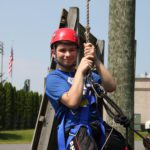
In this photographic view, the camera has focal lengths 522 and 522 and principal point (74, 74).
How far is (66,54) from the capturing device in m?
3.65

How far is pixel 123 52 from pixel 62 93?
2100mm

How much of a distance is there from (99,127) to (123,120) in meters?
0.20

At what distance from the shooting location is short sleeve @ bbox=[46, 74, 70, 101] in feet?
11.8

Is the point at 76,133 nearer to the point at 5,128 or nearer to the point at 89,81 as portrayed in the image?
the point at 89,81

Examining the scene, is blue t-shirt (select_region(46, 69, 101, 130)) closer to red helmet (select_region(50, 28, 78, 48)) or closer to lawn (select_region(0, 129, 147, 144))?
red helmet (select_region(50, 28, 78, 48))

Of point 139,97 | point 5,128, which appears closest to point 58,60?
point 5,128

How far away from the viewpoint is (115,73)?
18.1ft

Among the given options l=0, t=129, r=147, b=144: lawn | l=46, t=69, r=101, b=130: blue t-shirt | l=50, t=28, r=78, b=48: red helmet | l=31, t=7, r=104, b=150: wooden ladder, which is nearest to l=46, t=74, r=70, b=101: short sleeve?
l=46, t=69, r=101, b=130: blue t-shirt

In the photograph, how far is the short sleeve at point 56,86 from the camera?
358 centimetres

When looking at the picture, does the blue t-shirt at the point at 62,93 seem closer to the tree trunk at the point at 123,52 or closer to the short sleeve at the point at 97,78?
the short sleeve at the point at 97,78

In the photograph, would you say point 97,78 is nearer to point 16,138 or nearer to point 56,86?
point 56,86

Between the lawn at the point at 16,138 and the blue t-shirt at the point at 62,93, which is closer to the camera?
the blue t-shirt at the point at 62,93

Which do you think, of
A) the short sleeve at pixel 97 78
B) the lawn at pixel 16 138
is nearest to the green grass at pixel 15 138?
the lawn at pixel 16 138

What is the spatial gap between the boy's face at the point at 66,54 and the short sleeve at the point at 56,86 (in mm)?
109
